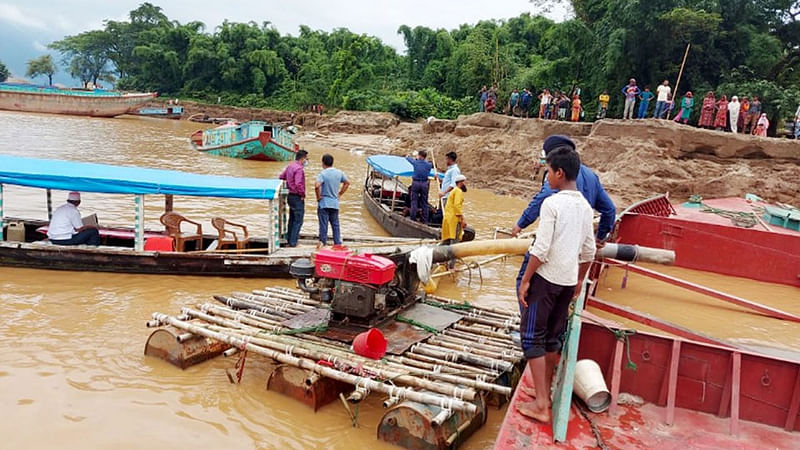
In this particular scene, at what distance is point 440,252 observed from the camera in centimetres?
525

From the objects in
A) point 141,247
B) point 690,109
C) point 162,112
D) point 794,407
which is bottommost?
point 141,247

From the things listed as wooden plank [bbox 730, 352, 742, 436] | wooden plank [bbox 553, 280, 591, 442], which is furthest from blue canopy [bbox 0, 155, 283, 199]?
wooden plank [bbox 730, 352, 742, 436]

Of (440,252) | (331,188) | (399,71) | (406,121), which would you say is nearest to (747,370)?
(440,252)

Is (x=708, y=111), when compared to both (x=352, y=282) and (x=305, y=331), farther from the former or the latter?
(x=305, y=331)

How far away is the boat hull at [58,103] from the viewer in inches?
1668

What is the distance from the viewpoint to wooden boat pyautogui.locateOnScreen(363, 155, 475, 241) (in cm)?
1091

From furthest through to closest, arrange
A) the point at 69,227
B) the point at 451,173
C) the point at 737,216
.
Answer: the point at 737,216 → the point at 451,173 → the point at 69,227

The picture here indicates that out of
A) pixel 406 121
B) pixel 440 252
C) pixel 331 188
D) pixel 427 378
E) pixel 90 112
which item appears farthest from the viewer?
pixel 90 112

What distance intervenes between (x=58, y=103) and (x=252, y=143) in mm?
27285

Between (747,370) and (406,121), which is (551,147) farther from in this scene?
(406,121)

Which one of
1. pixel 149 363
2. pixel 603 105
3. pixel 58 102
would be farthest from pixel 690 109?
pixel 58 102

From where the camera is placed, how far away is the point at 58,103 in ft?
141

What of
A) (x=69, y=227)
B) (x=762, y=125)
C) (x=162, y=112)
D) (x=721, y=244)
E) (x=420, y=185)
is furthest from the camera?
(x=162, y=112)

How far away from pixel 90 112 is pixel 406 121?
24871 millimetres
